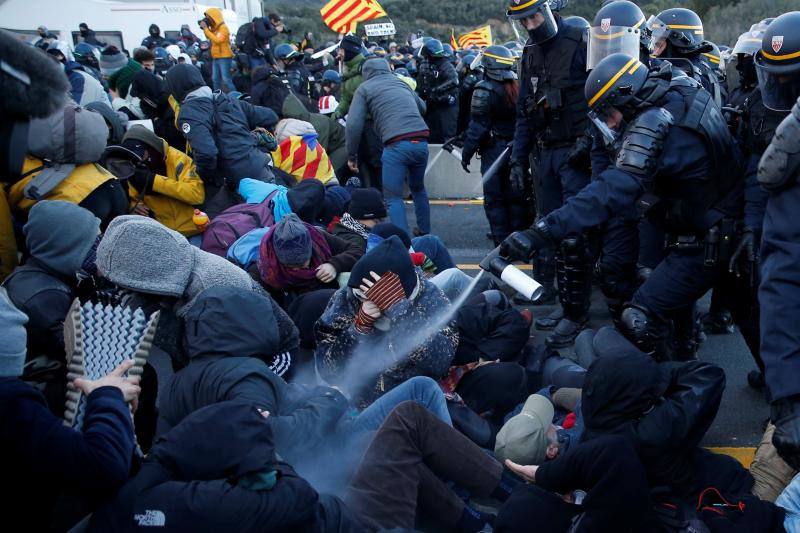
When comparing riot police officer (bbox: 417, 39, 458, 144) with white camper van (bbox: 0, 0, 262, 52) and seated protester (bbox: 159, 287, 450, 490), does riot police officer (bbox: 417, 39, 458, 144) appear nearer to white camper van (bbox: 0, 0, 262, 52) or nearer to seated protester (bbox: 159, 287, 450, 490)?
seated protester (bbox: 159, 287, 450, 490)

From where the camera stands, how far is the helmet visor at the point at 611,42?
15.3 feet

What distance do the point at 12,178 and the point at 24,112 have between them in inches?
7.9

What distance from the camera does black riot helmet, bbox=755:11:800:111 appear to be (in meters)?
3.31

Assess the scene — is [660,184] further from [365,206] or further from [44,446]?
[44,446]

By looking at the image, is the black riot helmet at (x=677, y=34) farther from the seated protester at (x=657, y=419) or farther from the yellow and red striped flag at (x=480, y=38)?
the yellow and red striped flag at (x=480, y=38)

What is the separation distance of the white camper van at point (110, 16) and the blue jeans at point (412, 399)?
20944 millimetres

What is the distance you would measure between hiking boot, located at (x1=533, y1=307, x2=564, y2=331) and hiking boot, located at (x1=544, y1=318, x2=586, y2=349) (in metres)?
0.19

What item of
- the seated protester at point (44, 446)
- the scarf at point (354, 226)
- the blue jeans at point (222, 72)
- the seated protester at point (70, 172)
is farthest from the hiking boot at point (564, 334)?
the blue jeans at point (222, 72)

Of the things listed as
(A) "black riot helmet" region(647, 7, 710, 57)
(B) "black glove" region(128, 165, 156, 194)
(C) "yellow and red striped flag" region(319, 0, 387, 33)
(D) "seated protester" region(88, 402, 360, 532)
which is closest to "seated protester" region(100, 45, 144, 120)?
(B) "black glove" region(128, 165, 156, 194)

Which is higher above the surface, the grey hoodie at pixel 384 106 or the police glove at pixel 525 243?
the police glove at pixel 525 243

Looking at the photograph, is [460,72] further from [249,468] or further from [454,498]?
[249,468]

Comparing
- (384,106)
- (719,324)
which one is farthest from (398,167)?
(719,324)

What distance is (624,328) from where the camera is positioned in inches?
155

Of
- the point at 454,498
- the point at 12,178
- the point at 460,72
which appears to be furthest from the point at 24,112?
the point at 460,72
